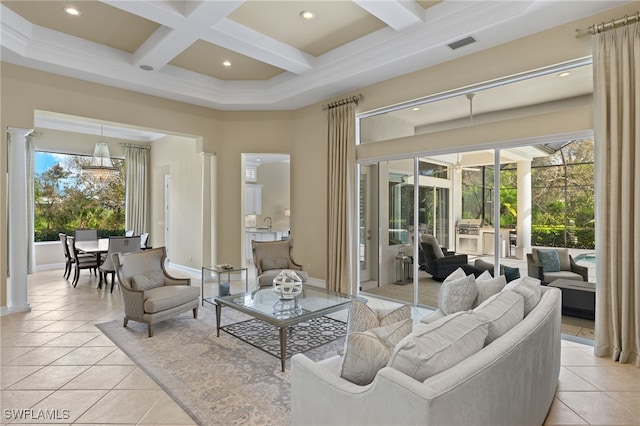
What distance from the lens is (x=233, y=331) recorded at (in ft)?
13.4

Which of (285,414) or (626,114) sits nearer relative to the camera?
(285,414)

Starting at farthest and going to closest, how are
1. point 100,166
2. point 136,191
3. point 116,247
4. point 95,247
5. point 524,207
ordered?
point 136,191 < point 100,166 < point 95,247 < point 116,247 < point 524,207

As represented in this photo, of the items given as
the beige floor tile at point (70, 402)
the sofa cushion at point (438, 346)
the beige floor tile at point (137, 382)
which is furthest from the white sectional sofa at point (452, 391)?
the beige floor tile at point (70, 402)

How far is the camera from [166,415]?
248cm

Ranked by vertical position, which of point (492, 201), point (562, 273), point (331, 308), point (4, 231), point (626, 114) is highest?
point (626, 114)

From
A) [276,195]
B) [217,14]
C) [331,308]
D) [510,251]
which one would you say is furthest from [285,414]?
[276,195]

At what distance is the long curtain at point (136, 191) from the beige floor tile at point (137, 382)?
7.12 m

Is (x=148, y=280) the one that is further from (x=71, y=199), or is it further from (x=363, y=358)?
(x=71, y=199)

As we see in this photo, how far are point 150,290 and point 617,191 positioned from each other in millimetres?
5159

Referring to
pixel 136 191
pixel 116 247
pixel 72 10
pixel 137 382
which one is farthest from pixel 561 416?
pixel 136 191

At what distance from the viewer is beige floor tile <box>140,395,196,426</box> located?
2.40m

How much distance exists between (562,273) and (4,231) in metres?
7.05

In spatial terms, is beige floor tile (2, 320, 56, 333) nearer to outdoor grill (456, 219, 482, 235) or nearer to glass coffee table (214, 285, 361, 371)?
glass coffee table (214, 285, 361, 371)

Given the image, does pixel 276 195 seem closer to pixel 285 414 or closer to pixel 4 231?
pixel 4 231
